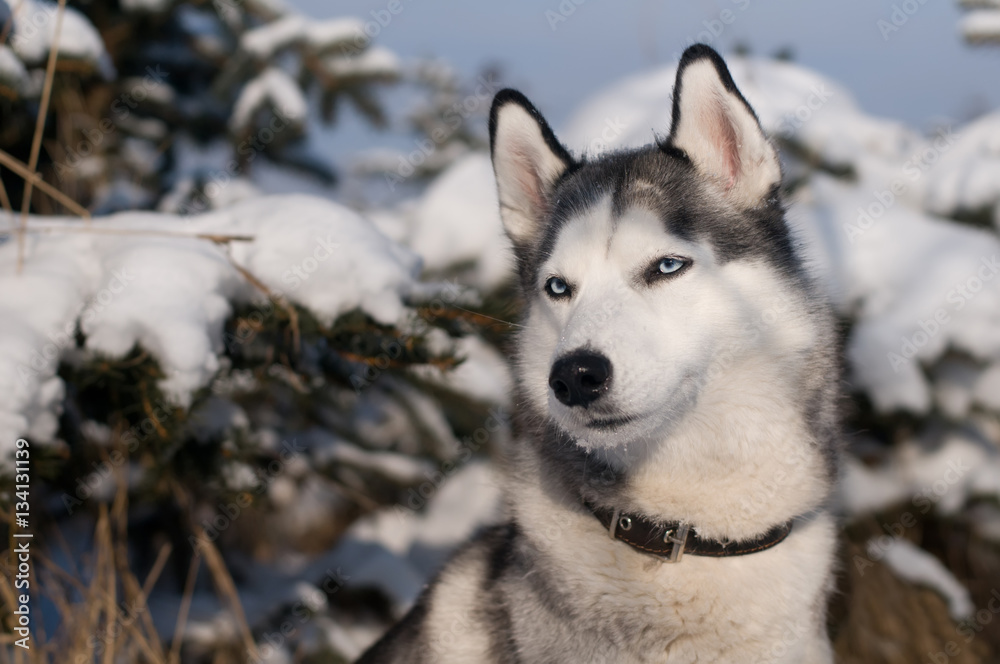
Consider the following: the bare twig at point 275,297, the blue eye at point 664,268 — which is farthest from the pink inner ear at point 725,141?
the bare twig at point 275,297

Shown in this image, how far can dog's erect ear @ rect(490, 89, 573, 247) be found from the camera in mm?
2320

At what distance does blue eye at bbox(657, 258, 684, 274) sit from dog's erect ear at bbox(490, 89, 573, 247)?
2.03 feet

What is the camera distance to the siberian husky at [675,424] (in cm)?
185

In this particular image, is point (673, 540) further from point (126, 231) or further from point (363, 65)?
point (363, 65)

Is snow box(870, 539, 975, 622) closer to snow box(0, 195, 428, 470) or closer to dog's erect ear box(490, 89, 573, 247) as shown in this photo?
dog's erect ear box(490, 89, 573, 247)

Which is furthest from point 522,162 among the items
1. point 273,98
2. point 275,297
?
point 273,98

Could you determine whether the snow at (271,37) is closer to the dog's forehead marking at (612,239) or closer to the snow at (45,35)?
the snow at (45,35)

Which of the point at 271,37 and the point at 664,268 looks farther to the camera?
the point at 271,37

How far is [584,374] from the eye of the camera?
5.68ft

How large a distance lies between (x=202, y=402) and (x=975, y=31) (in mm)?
4466

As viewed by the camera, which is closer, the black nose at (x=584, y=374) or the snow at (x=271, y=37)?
the black nose at (x=584, y=374)

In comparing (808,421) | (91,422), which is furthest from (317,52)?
(808,421)

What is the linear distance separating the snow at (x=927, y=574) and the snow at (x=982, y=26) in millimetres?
2943

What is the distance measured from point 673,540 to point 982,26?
3823mm
